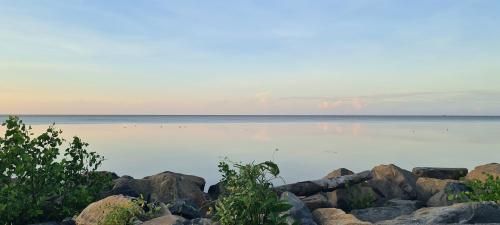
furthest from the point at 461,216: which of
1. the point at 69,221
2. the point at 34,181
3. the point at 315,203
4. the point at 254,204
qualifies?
the point at 34,181

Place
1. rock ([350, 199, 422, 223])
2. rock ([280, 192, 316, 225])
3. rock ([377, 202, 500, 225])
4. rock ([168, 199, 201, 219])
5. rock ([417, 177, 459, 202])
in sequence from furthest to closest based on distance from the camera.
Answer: rock ([417, 177, 459, 202]) < rock ([350, 199, 422, 223]) < rock ([168, 199, 201, 219]) < rock ([280, 192, 316, 225]) < rock ([377, 202, 500, 225])

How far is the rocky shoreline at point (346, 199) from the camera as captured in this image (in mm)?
9672

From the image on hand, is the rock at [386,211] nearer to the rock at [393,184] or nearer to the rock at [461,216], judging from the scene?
the rock at [393,184]

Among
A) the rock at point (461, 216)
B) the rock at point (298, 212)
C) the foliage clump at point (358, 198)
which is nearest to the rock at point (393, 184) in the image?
the foliage clump at point (358, 198)

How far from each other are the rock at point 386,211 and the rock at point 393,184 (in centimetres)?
141

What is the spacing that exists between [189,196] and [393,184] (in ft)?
21.5

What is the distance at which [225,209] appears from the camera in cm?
770

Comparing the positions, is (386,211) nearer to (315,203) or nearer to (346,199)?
(346,199)

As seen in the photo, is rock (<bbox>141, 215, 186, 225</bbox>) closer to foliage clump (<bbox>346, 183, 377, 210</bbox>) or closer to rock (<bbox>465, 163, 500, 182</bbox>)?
foliage clump (<bbox>346, 183, 377, 210</bbox>)

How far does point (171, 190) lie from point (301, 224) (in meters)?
5.41

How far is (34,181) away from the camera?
431 inches

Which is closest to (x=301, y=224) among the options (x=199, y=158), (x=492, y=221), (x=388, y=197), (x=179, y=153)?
(x=492, y=221)

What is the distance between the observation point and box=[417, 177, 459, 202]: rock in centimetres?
1586

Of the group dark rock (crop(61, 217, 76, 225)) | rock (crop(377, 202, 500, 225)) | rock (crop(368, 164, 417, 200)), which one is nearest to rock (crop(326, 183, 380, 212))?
rock (crop(368, 164, 417, 200))
